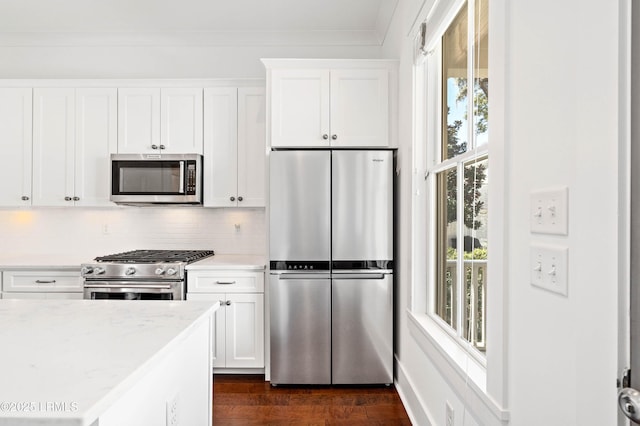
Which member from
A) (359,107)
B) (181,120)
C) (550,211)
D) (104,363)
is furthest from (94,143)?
(550,211)

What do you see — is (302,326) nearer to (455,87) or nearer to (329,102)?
(329,102)

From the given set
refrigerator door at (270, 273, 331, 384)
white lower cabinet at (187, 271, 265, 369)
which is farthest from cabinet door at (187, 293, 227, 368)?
refrigerator door at (270, 273, 331, 384)

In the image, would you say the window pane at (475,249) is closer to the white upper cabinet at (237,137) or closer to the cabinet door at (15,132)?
the white upper cabinet at (237,137)

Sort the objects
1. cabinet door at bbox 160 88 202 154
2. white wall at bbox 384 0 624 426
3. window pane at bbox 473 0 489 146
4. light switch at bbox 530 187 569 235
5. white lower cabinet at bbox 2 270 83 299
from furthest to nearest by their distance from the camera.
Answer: cabinet door at bbox 160 88 202 154
white lower cabinet at bbox 2 270 83 299
window pane at bbox 473 0 489 146
light switch at bbox 530 187 569 235
white wall at bbox 384 0 624 426

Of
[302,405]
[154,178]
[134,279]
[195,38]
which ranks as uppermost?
[195,38]

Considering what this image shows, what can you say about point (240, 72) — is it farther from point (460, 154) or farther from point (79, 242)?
point (460, 154)

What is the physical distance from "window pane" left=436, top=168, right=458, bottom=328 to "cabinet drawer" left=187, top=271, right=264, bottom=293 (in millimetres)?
1387

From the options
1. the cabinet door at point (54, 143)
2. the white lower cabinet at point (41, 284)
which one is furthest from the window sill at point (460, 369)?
the cabinet door at point (54, 143)

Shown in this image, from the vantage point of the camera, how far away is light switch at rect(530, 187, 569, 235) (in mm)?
997

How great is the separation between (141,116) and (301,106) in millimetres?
1396

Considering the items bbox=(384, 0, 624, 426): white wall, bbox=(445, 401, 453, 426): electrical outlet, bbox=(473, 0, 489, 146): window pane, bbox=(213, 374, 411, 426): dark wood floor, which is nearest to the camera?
bbox=(384, 0, 624, 426): white wall

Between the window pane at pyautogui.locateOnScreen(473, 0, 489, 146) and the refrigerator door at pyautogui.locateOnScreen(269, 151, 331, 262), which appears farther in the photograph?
the refrigerator door at pyautogui.locateOnScreen(269, 151, 331, 262)

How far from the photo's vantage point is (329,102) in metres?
3.02

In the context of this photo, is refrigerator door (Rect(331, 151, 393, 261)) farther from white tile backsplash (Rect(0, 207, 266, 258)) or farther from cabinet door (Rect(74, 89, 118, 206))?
cabinet door (Rect(74, 89, 118, 206))
